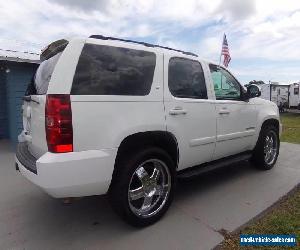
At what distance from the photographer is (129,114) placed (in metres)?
3.27

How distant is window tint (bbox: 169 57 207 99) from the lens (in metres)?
3.89

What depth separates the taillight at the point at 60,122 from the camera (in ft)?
9.36

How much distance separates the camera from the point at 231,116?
4.73 meters

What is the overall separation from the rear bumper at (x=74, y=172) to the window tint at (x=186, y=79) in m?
1.27

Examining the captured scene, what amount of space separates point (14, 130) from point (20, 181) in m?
3.73

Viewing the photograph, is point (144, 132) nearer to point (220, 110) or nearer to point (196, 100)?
point (196, 100)

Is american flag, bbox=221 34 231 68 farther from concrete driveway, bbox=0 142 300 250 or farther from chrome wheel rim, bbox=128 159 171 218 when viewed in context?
chrome wheel rim, bbox=128 159 171 218

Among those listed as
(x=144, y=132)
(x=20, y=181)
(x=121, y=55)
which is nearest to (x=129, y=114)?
(x=144, y=132)

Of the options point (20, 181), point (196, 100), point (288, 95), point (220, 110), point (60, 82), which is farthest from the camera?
point (288, 95)

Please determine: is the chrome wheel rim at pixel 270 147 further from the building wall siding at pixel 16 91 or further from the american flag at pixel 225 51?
the american flag at pixel 225 51

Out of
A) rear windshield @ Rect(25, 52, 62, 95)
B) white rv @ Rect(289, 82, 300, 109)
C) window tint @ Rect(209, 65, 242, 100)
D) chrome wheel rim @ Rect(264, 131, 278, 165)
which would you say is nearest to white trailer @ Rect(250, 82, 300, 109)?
white rv @ Rect(289, 82, 300, 109)

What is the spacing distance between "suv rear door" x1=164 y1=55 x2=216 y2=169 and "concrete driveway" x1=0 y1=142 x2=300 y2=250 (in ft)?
2.05

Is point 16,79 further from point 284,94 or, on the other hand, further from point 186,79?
point 284,94

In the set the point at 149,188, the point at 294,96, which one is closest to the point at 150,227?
the point at 149,188
